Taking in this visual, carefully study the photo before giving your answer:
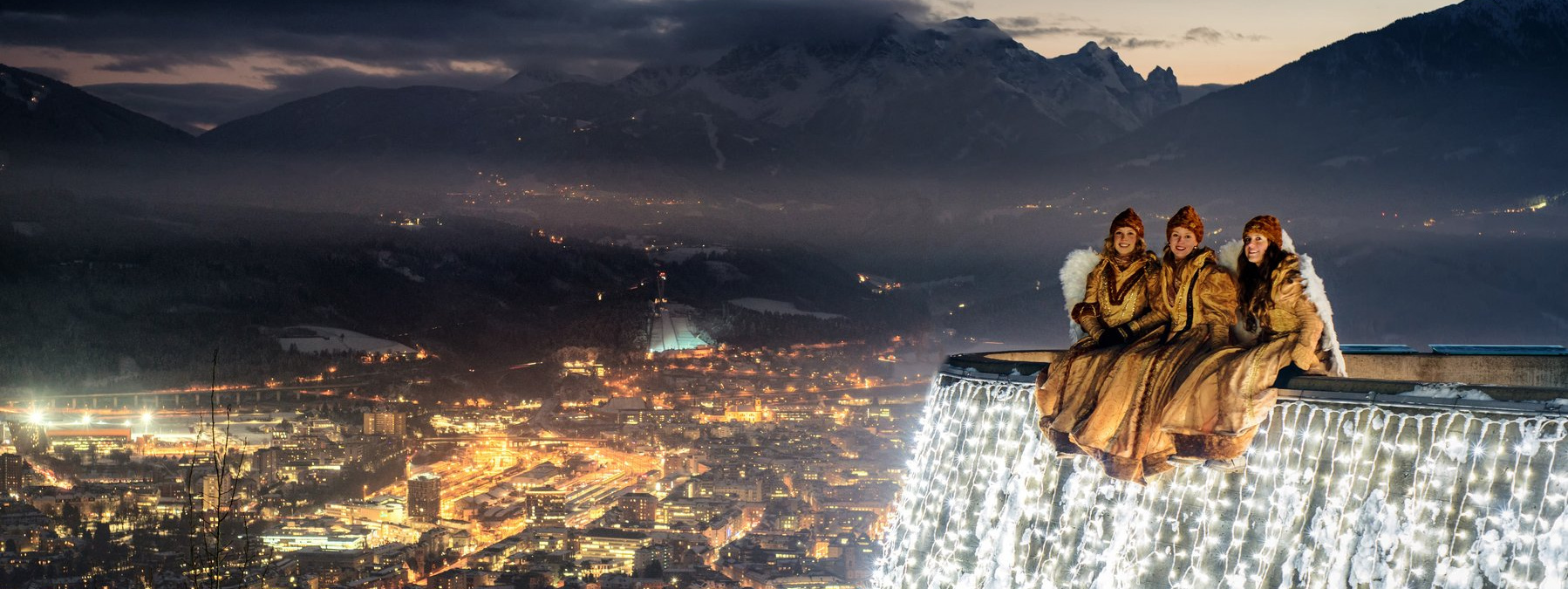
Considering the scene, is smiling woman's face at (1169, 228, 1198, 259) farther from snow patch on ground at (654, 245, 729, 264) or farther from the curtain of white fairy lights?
snow patch on ground at (654, 245, 729, 264)

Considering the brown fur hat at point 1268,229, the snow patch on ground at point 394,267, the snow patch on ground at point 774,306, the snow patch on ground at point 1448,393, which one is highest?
the snow patch on ground at point 394,267

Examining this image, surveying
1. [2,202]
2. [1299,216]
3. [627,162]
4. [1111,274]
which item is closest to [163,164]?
[2,202]

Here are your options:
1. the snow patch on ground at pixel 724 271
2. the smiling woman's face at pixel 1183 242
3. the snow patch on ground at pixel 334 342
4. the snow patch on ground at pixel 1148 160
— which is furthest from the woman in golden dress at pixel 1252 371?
the snow patch on ground at pixel 724 271

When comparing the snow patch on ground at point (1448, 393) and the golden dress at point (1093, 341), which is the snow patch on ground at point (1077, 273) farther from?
the snow patch on ground at point (1448, 393)

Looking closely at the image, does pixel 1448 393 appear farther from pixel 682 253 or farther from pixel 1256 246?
pixel 682 253

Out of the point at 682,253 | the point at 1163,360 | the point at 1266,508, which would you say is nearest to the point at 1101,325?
the point at 1163,360
